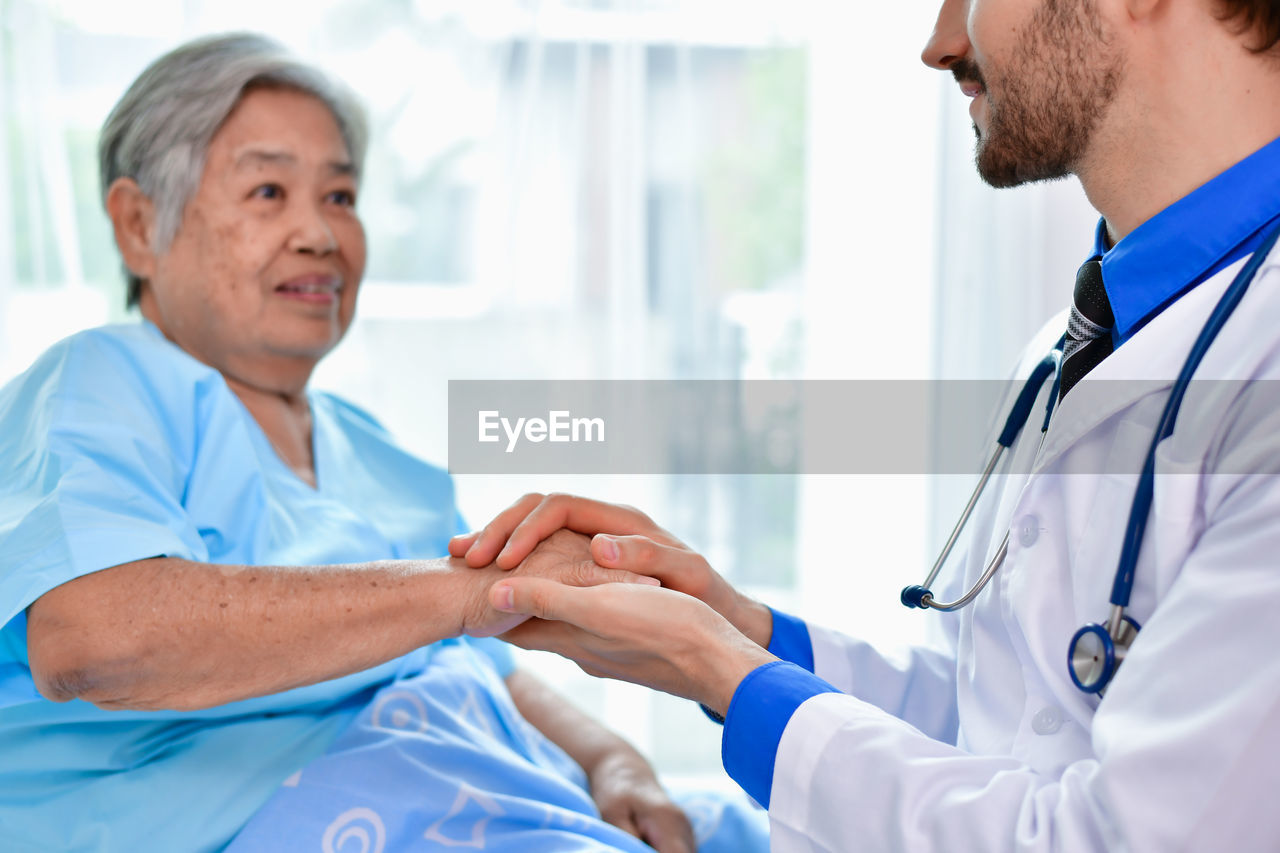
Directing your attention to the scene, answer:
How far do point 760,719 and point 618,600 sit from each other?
0.18 metres

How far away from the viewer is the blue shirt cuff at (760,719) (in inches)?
36.0

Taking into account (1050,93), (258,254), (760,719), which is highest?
(1050,93)

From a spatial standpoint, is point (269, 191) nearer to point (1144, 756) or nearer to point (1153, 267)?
point (1153, 267)

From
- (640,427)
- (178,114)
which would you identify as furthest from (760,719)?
(640,427)

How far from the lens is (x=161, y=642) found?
0.99 metres

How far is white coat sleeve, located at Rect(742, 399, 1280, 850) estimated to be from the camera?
28.4 inches

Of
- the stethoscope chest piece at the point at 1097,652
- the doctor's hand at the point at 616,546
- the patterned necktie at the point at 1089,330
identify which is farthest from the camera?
the doctor's hand at the point at 616,546

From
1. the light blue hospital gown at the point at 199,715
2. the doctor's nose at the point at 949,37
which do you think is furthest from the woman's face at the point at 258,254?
the doctor's nose at the point at 949,37

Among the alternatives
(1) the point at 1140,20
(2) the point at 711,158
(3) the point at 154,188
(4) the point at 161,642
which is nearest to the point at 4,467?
(4) the point at 161,642

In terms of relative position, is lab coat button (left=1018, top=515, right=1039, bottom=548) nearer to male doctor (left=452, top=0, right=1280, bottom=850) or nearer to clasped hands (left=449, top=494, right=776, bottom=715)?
male doctor (left=452, top=0, right=1280, bottom=850)

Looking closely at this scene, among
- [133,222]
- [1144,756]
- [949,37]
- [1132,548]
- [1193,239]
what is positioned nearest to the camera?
[1144,756]

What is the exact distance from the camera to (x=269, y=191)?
4.86ft

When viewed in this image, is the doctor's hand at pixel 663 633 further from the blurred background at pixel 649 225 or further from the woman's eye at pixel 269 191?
the blurred background at pixel 649 225

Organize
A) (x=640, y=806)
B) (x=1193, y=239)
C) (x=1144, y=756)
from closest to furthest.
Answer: (x=1144, y=756) < (x=1193, y=239) < (x=640, y=806)
